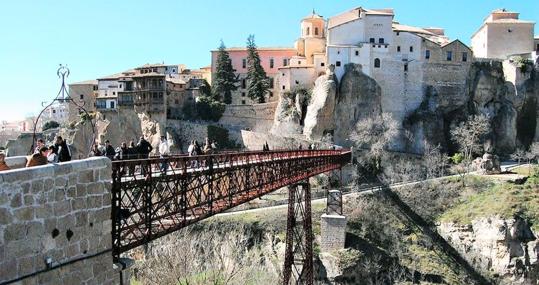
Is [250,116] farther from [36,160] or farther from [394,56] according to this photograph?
[36,160]

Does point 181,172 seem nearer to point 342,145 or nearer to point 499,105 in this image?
point 342,145

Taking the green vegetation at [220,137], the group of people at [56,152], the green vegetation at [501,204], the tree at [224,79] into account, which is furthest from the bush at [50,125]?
the group of people at [56,152]

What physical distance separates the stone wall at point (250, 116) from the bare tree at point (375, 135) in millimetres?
10550

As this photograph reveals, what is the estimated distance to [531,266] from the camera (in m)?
43.8

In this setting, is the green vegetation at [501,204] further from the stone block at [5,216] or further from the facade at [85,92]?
the facade at [85,92]

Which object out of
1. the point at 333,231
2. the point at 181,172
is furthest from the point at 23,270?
the point at 333,231

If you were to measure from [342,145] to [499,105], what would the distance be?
19.5 meters

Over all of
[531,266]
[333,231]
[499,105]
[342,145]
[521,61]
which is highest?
[521,61]

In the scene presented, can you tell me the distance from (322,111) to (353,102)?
12.6 feet

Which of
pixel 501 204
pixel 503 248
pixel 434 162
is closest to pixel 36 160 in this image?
pixel 503 248

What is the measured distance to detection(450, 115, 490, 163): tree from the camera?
194ft

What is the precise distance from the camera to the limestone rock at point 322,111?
57.4 metres

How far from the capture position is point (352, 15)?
2557 inches

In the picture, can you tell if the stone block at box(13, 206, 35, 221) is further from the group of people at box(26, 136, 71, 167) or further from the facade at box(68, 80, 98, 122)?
the facade at box(68, 80, 98, 122)
